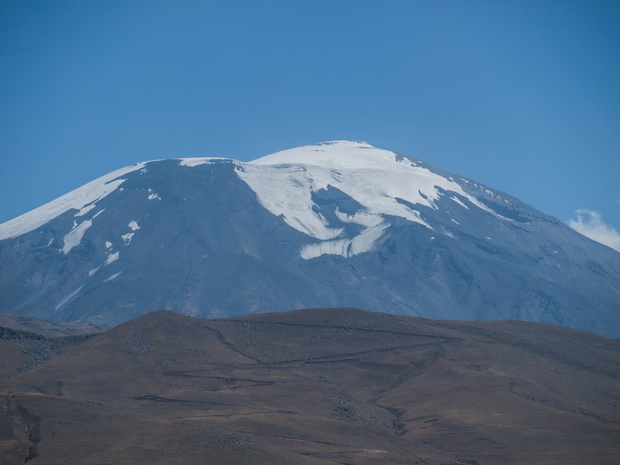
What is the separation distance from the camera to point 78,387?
8419cm

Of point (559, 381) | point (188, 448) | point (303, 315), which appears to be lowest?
point (188, 448)

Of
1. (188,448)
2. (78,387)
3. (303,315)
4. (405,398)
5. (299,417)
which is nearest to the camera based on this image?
(188,448)

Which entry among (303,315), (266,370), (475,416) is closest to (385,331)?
(303,315)

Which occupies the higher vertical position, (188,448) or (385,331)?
(385,331)

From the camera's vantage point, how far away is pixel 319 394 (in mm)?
86750

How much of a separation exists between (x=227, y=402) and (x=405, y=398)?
1933cm

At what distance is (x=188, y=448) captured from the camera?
59.5m

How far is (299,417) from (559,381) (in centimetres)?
3128

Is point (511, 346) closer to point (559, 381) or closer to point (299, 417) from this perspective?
point (559, 381)

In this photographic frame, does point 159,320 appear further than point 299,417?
Yes

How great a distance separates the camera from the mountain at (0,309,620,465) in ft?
203

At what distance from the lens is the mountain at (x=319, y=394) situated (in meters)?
61.8

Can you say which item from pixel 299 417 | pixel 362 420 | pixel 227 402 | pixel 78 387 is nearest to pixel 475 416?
pixel 362 420

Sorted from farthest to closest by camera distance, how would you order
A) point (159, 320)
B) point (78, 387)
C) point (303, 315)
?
point (303, 315) → point (159, 320) → point (78, 387)
